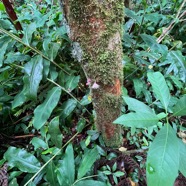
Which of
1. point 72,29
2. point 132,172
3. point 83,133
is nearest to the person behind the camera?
point 72,29

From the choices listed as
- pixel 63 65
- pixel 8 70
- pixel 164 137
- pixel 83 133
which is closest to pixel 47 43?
pixel 63 65

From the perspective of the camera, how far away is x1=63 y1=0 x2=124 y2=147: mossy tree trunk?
62 cm

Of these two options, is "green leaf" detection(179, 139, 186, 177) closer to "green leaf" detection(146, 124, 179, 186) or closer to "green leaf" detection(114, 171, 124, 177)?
"green leaf" detection(146, 124, 179, 186)

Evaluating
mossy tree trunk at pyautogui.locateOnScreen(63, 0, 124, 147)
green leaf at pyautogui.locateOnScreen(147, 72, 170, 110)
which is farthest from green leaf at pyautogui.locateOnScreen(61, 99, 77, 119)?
green leaf at pyautogui.locateOnScreen(147, 72, 170, 110)

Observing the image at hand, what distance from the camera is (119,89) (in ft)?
2.88

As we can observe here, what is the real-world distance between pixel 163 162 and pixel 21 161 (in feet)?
2.37

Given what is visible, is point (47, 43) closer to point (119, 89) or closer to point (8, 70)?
point (8, 70)

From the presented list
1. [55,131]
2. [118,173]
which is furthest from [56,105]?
[118,173]

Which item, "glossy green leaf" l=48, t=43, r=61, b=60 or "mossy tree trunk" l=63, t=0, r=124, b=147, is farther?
"glossy green leaf" l=48, t=43, r=61, b=60

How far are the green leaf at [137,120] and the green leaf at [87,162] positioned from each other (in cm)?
43

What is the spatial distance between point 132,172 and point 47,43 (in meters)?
0.91

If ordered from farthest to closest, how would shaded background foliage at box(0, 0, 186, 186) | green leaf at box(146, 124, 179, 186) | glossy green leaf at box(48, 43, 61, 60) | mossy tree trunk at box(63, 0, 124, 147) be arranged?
glossy green leaf at box(48, 43, 61, 60) → shaded background foliage at box(0, 0, 186, 186) → mossy tree trunk at box(63, 0, 124, 147) → green leaf at box(146, 124, 179, 186)

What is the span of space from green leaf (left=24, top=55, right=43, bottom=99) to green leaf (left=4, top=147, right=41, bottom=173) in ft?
0.99

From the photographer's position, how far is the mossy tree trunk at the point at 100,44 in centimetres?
62
